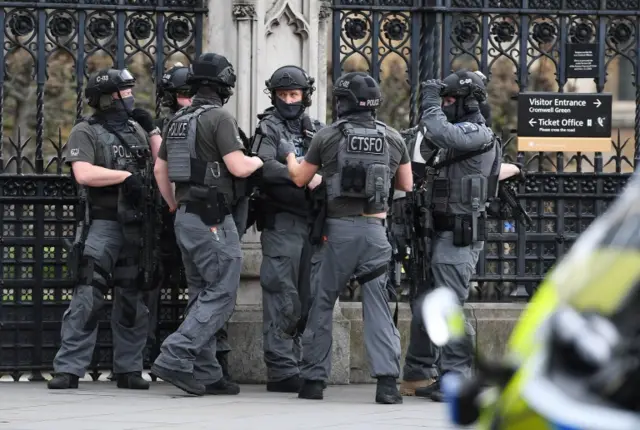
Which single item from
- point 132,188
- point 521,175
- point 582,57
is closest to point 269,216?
point 132,188

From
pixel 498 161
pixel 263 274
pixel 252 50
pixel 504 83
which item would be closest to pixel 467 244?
pixel 498 161

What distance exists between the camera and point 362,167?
369 inches

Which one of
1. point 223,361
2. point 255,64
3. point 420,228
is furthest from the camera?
point 255,64

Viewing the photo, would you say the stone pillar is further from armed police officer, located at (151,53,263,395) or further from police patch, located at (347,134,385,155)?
police patch, located at (347,134,385,155)

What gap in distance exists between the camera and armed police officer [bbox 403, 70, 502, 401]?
9.98 metres

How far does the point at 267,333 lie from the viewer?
34.3ft

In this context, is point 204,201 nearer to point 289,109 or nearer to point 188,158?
point 188,158

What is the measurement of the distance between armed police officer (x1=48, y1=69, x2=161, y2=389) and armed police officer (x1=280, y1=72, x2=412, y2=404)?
1.19 m

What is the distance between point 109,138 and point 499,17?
3.13m

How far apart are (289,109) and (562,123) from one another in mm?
2233

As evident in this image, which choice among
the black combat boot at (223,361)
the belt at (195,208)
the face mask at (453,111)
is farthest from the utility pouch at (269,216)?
the face mask at (453,111)

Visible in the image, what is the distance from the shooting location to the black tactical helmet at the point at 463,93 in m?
10.1

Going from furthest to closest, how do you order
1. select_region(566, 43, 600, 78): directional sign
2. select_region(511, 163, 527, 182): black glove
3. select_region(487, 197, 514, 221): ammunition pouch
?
select_region(566, 43, 600, 78): directional sign
select_region(511, 163, 527, 182): black glove
select_region(487, 197, 514, 221): ammunition pouch

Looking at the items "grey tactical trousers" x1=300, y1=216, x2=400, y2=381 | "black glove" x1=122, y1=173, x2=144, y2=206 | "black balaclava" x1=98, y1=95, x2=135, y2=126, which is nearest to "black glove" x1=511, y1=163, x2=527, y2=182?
"grey tactical trousers" x1=300, y1=216, x2=400, y2=381
